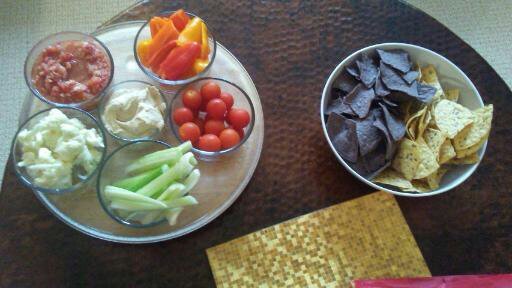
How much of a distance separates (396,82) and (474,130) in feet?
0.72

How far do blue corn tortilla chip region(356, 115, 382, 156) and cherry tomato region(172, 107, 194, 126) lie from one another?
411 mm

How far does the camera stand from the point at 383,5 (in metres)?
1.38

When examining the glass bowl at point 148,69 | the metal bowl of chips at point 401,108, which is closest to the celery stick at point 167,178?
the glass bowl at point 148,69

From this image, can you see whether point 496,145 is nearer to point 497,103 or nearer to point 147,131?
point 497,103

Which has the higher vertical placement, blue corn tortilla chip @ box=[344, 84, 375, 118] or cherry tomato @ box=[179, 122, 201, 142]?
blue corn tortilla chip @ box=[344, 84, 375, 118]

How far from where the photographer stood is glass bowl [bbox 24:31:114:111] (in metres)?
1.19

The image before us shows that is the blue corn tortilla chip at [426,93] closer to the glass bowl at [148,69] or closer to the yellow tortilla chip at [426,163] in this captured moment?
the yellow tortilla chip at [426,163]

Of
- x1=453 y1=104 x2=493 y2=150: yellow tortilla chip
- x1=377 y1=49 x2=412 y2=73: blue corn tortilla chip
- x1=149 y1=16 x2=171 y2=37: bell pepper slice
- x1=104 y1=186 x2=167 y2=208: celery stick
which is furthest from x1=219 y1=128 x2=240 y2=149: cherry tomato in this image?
x1=453 y1=104 x2=493 y2=150: yellow tortilla chip

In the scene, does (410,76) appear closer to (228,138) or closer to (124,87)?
(228,138)

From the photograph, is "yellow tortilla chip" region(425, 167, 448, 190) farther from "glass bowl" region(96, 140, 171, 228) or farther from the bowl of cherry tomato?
"glass bowl" region(96, 140, 171, 228)

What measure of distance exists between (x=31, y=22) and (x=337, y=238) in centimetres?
162

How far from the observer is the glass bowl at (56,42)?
46.9 inches

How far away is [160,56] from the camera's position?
47.9 inches

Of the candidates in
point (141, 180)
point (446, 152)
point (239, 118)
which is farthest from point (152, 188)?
point (446, 152)
